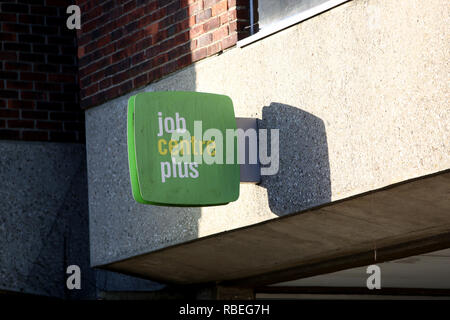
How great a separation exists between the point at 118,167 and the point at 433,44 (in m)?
3.28

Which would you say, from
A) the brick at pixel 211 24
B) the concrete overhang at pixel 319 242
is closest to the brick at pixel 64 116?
the concrete overhang at pixel 319 242

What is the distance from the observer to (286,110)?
6.64m

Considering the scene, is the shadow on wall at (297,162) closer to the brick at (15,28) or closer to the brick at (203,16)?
the brick at (203,16)

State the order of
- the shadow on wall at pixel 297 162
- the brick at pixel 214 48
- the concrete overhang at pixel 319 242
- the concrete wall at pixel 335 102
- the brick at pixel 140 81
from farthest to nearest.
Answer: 1. the brick at pixel 140 81
2. the brick at pixel 214 48
3. the shadow on wall at pixel 297 162
4. the concrete overhang at pixel 319 242
5. the concrete wall at pixel 335 102

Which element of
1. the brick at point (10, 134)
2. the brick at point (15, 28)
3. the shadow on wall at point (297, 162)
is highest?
the brick at point (15, 28)

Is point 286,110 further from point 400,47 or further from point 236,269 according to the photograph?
point 236,269

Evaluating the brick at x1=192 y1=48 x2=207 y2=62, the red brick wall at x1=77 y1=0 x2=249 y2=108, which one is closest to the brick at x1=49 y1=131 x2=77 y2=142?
the red brick wall at x1=77 y1=0 x2=249 y2=108

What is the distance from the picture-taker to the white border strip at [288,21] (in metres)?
6.35

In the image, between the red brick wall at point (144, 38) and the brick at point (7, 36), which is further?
the brick at point (7, 36)

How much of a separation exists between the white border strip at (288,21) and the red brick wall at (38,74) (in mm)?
2739

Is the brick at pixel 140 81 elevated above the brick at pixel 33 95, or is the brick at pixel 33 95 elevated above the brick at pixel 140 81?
the brick at pixel 33 95

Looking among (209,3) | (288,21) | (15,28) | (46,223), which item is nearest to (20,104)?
(15,28)

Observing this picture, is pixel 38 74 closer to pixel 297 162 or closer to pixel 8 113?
pixel 8 113

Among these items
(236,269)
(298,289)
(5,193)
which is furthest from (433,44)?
(5,193)
